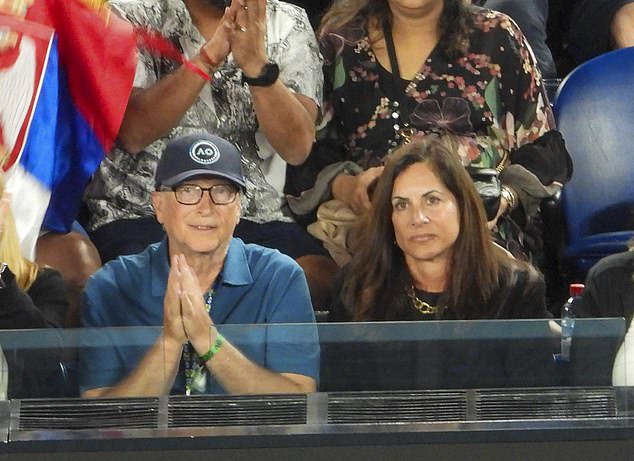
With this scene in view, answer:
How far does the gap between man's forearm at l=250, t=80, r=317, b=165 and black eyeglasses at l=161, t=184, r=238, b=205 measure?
11.3 inches

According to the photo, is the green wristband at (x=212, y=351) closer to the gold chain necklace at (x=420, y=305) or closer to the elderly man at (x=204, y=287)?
the elderly man at (x=204, y=287)

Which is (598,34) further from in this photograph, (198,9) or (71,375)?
(71,375)

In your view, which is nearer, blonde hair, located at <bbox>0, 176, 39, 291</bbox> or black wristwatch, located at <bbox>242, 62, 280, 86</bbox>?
blonde hair, located at <bbox>0, 176, 39, 291</bbox>

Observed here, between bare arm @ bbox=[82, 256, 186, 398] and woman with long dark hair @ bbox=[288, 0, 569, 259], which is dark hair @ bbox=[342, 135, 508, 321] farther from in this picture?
bare arm @ bbox=[82, 256, 186, 398]

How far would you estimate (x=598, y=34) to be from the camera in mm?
3520

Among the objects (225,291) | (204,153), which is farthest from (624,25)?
(225,291)

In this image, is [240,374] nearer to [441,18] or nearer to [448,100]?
[448,100]

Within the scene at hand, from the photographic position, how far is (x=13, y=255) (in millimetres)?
2359

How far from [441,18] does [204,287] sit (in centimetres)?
88

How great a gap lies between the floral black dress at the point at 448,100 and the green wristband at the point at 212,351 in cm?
87

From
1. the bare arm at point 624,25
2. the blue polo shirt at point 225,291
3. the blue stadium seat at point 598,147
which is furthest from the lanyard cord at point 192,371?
the bare arm at point 624,25

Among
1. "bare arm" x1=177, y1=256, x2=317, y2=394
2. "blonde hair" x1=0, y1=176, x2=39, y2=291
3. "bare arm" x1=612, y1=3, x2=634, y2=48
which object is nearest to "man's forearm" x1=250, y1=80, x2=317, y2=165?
"blonde hair" x1=0, y1=176, x2=39, y2=291

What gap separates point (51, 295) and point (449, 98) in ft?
3.11

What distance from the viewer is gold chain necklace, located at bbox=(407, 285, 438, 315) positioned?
245cm
